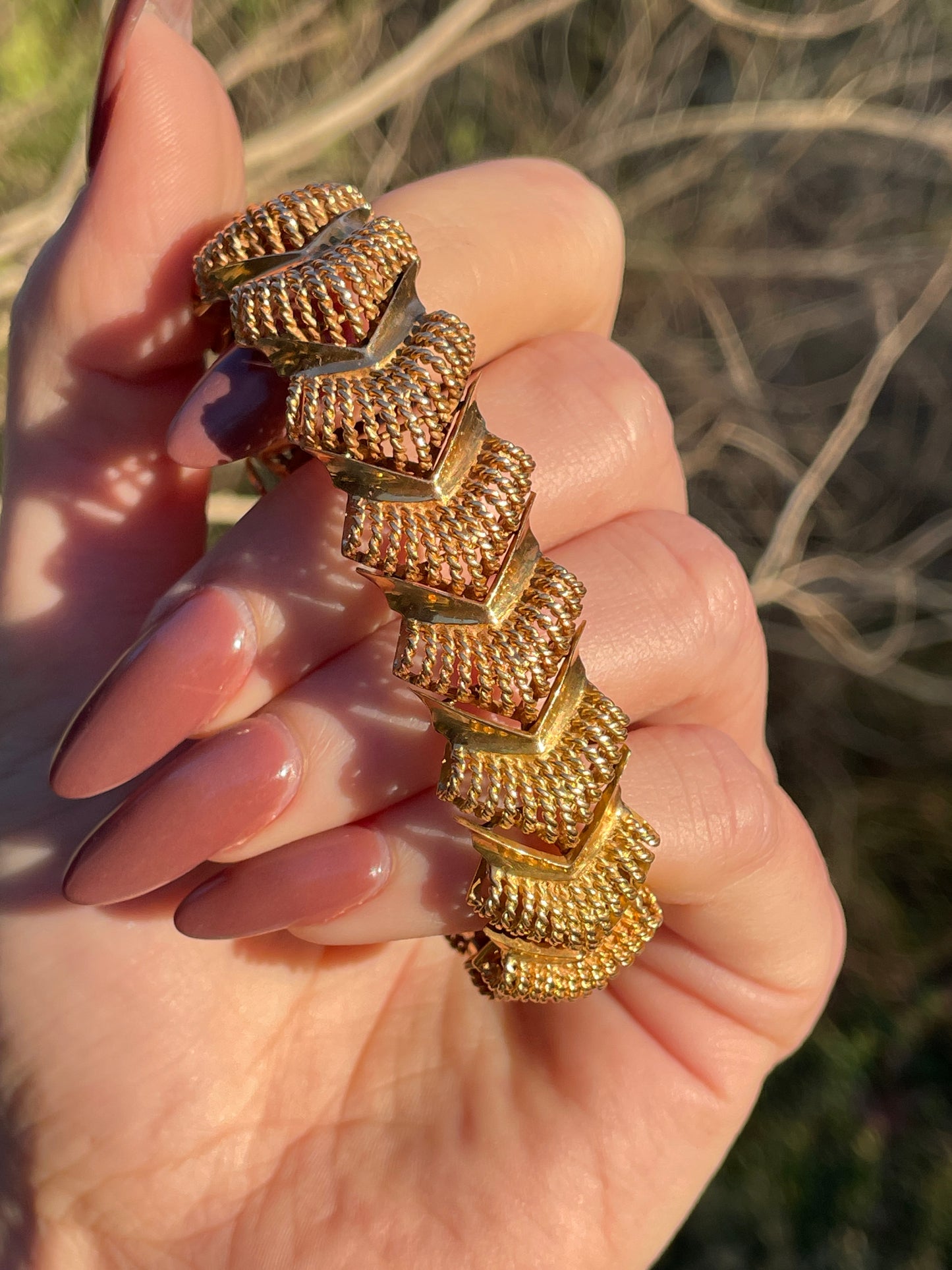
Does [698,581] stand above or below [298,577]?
below

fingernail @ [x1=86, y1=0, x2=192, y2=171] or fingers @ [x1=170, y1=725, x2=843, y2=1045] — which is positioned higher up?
fingernail @ [x1=86, y1=0, x2=192, y2=171]

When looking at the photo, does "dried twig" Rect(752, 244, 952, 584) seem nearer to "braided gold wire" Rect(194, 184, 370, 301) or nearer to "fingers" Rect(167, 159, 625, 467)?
"fingers" Rect(167, 159, 625, 467)

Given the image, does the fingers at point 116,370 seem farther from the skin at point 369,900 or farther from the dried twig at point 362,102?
the dried twig at point 362,102

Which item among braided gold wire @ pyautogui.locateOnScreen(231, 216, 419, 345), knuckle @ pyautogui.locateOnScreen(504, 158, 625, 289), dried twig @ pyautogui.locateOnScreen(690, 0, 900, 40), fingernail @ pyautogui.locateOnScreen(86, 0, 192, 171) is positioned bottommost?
dried twig @ pyautogui.locateOnScreen(690, 0, 900, 40)

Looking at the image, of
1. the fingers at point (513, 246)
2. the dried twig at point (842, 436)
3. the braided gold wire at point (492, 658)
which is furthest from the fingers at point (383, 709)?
the dried twig at point (842, 436)

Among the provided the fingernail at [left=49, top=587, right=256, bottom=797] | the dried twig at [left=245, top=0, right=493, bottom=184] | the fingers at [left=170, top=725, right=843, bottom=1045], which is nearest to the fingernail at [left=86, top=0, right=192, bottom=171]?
the fingernail at [left=49, top=587, right=256, bottom=797]

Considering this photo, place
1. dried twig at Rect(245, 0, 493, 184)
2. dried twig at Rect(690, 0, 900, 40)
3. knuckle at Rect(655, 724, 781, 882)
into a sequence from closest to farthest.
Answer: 1. knuckle at Rect(655, 724, 781, 882)
2. dried twig at Rect(245, 0, 493, 184)
3. dried twig at Rect(690, 0, 900, 40)

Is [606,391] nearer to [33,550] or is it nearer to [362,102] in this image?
[33,550]

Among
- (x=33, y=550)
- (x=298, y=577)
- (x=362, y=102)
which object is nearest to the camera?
(x=298, y=577)

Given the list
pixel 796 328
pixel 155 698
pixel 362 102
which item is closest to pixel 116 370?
pixel 155 698
